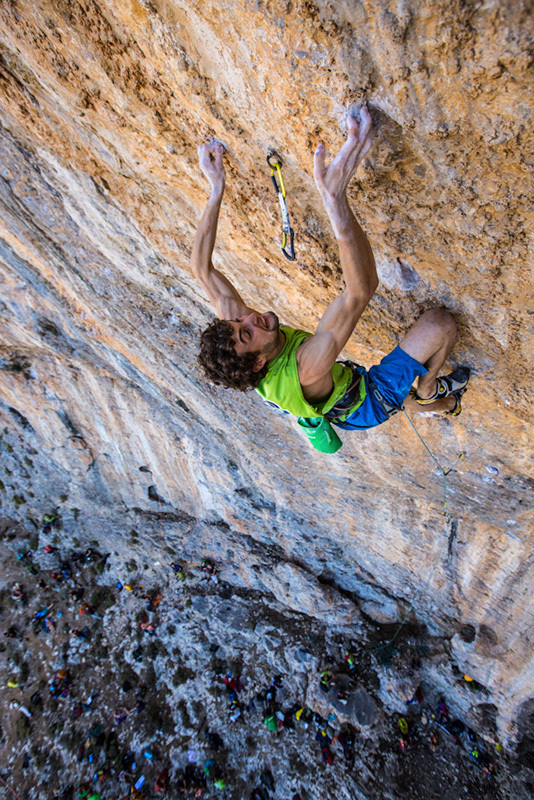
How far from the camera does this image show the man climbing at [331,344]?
5.18 ft

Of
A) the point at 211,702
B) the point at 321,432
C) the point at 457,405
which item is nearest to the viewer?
the point at 321,432

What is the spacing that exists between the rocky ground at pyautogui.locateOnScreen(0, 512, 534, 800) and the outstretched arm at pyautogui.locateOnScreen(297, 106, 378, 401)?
716cm

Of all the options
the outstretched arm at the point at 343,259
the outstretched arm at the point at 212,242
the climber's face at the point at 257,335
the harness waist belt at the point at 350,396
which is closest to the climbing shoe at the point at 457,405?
the harness waist belt at the point at 350,396

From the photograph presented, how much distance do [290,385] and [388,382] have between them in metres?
0.75

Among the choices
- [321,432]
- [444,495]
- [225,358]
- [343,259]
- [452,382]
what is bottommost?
[444,495]

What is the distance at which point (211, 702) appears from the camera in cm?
776

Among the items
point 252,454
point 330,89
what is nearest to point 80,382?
point 252,454

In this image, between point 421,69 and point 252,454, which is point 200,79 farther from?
point 252,454

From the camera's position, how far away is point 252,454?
6.00 meters

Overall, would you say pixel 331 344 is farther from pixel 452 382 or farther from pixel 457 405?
pixel 457 405

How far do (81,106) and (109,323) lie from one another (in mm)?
2676

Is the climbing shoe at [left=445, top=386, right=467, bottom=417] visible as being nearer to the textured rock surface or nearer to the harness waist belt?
the textured rock surface

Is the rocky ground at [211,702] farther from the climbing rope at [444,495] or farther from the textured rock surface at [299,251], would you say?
the textured rock surface at [299,251]

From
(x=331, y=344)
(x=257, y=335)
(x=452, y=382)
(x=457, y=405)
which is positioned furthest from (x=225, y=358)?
(x=457, y=405)
